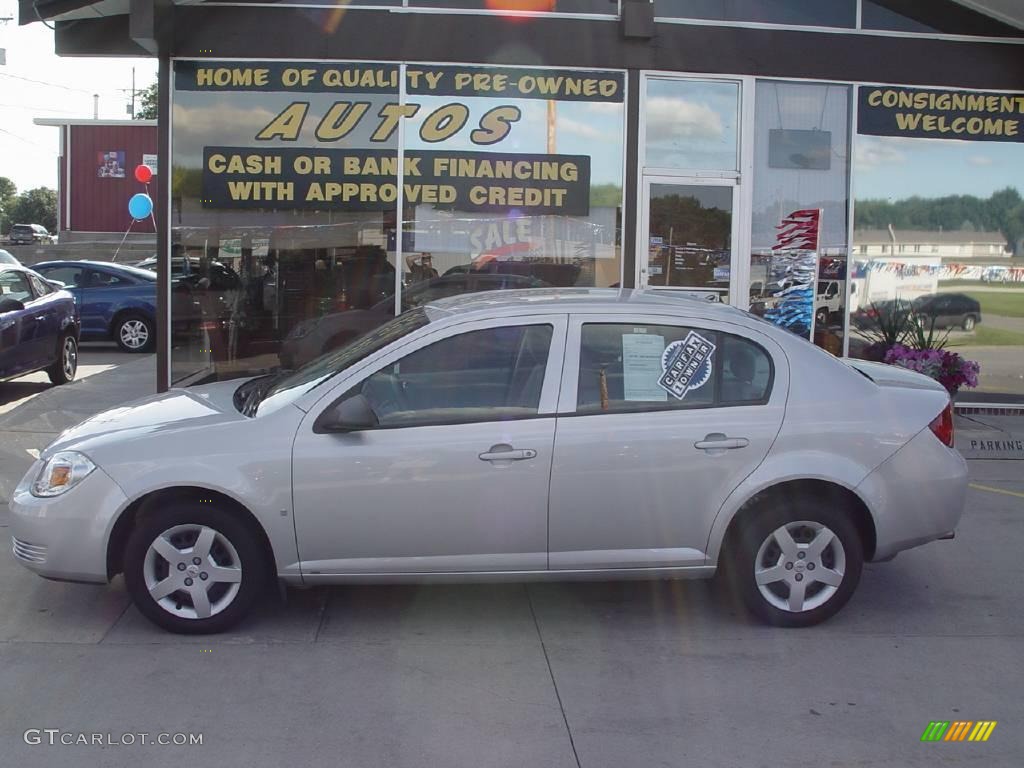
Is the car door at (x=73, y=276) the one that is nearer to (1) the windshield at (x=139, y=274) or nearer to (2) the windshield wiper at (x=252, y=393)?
(1) the windshield at (x=139, y=274)

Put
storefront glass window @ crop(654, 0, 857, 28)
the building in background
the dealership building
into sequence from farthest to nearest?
the building in background
storefront glass window @ crop(654, 0, 857, 28)
the dealership building

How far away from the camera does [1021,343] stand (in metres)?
11.4

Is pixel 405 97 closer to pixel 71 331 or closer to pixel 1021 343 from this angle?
pixel 71 331

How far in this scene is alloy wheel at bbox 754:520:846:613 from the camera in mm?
5234

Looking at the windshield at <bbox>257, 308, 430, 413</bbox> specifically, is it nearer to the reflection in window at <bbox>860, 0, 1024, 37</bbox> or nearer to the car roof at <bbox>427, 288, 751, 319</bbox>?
the car roof at <bbox>427, 288, 751, 319</bbox>

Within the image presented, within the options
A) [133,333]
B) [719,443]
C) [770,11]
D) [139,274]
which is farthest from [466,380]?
[139,274]

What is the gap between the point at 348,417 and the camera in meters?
4.90

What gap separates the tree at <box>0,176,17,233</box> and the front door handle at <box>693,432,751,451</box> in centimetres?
7958

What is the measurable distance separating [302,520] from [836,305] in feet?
24.7

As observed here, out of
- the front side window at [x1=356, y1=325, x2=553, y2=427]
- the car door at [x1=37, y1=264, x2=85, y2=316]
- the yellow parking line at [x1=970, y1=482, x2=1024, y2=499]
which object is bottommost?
the yellow parking line at [x1=970, y1=482, x2=1024, y2=499]

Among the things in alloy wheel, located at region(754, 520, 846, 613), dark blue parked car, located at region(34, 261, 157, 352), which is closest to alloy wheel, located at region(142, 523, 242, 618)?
alloy wheel, located at region(754, 520, 846, 613)

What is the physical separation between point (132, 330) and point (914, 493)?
14005 mm

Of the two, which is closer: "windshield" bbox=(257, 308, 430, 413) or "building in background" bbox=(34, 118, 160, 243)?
"windshield" bbox=(257, 308, 430, 413)

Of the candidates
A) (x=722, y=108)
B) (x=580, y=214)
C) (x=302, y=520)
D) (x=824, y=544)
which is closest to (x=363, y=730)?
(x=302, y=520)
